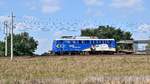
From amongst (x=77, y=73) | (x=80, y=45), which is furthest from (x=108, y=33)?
(x=77, y=73)

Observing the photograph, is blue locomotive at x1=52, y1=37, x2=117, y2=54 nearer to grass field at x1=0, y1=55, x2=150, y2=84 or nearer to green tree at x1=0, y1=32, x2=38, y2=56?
green tree at x1=0, y1=32, x2=38, y2=56

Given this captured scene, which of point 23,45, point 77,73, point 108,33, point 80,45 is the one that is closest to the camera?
→ point 77,73

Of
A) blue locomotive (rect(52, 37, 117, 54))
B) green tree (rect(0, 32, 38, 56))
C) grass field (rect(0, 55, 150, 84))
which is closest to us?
grass field (rect(0, 55, 150, 84))

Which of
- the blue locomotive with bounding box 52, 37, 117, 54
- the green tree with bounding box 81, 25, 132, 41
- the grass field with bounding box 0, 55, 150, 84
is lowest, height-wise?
the grass field with bounding box 0, 55, 150, 84

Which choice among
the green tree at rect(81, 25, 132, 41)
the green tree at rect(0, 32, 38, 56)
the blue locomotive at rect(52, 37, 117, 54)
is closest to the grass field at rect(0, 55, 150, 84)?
the blue locomotive at rect(52, 37, 117, 54)

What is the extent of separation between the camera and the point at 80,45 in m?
73.2

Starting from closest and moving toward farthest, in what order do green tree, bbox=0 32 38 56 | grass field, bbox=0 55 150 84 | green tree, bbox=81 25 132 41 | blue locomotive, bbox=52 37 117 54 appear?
grass field, bbox=0 55 150 84 → blue locomotive, bbox=52 37 117 54 → green tree, bbox=0 32 38 56 → green tree, bbox=81 25 132 41

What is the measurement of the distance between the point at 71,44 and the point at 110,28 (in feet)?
215

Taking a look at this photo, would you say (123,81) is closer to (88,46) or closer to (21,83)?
(21,83)

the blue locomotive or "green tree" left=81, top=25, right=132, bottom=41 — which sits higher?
"green tree" left=81, top=25, right=132, bottom=41

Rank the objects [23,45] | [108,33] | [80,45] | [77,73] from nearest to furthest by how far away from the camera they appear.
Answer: [77,73]
[80,45]
[23,45]
[108,33]

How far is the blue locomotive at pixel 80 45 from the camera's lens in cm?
7300

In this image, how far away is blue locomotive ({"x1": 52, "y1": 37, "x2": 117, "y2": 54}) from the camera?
7300 centimetres

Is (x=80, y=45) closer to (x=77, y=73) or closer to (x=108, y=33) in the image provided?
(x=77, y=73)
